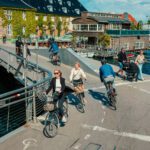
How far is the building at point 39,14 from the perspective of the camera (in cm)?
7069

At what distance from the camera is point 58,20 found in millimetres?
85500

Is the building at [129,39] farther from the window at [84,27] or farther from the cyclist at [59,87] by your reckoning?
the cyclist at [59,87]

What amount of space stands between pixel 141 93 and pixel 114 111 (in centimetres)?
379

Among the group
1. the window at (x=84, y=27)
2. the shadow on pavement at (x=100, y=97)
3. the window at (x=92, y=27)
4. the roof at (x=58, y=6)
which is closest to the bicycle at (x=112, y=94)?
the shadow on pavement at (x=100, y=97)

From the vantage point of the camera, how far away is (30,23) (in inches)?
2874

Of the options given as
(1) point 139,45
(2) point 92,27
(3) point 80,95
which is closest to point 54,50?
(3) point 80,95

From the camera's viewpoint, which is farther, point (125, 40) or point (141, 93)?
point (125, 40)

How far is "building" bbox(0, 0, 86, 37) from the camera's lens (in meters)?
70.7

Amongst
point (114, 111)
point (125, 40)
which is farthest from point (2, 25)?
point (114, 111)

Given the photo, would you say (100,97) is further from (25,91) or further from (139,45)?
(139,45)

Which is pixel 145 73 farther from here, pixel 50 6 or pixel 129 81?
pixel 50 6

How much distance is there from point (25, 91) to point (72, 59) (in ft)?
40.6

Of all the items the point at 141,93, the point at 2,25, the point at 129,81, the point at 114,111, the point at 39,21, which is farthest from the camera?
the point at 39,21

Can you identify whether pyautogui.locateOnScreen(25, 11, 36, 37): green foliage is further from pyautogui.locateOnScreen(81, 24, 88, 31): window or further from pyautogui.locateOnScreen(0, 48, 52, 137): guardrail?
pyautogui.locateOnScreen(0, 48, 52, 137): guardrail
